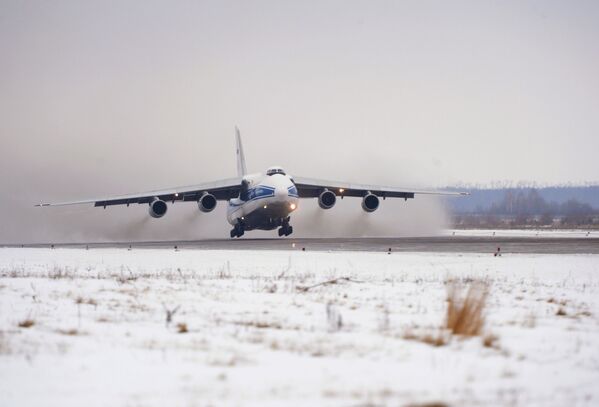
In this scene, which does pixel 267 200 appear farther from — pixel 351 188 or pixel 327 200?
pixel 351 188

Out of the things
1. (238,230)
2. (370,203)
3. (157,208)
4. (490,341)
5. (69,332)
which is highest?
(157,208)

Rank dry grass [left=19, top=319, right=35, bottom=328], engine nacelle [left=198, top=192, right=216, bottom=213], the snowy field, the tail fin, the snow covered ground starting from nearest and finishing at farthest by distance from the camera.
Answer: the snowy field, dry grass [left=19, top=319, right=35, bottom=328], engine nacelle [left=198, top=192, right=216, bottom=213], the snow covered ground, the tail fin

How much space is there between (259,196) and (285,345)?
27.5m

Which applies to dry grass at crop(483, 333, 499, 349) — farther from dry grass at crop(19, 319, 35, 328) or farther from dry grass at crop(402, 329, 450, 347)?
dry grass at crop(19, 319, 35, 328)

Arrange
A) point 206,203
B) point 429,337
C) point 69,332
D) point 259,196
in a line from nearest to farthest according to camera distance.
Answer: point 429,337
point 69,332
point 259,196
point 206,203

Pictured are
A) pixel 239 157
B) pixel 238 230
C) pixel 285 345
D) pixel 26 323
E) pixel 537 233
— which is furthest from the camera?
pixel 239 157

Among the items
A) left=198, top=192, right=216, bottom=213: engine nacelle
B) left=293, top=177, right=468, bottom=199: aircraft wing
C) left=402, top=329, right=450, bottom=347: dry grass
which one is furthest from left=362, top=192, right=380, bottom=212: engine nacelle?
left=402, top=329, right=450, bottom=347: dry grass

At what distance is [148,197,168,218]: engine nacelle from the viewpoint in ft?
116

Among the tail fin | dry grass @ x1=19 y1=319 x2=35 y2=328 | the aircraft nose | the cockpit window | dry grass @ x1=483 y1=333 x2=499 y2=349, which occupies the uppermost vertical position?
the tail fin

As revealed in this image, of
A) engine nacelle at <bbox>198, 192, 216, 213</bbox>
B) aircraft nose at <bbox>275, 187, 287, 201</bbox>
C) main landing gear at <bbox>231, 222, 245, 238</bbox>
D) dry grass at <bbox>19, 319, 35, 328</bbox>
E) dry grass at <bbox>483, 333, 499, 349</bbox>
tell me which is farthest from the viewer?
main landing gear at <bbox>231, 222, 245, 238</bbox>

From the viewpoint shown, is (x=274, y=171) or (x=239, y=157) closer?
(x=274, y=171)

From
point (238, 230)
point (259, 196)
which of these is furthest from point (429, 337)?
point (238, 230)

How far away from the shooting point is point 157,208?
35.6 m

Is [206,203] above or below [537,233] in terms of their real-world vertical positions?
above
